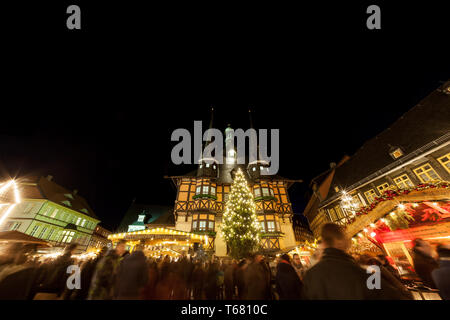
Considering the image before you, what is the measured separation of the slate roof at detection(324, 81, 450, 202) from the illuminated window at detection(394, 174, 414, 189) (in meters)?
1.35

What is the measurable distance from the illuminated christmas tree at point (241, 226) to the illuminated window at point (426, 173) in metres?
12.5

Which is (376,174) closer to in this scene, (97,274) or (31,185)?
(97,274)

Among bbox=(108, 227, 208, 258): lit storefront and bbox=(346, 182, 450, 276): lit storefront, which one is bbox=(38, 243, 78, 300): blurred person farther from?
bbox=(346, 182, 450, 276): lit storefront

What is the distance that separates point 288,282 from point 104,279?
4311mm

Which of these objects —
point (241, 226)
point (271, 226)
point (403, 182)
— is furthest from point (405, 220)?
point (271, 226)

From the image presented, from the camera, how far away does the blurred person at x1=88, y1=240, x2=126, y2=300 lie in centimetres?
350

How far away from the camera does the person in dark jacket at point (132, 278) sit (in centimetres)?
321

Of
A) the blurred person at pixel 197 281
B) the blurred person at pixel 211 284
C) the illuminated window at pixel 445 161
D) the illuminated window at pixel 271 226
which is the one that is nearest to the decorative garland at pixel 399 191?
the illuminated window at pixel 445 161

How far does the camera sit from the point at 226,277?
5.52 metres

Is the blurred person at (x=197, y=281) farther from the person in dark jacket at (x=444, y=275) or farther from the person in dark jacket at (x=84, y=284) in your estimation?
the person in dark jacket at (x=444, y=275)

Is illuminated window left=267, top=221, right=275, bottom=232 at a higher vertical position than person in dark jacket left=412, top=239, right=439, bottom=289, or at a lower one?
higher

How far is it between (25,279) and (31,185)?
1346 inches

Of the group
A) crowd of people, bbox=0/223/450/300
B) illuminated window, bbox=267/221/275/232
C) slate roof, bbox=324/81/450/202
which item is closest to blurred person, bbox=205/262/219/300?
crowd of people, bbox=0/223/450/300

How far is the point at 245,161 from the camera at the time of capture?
86.3ft
